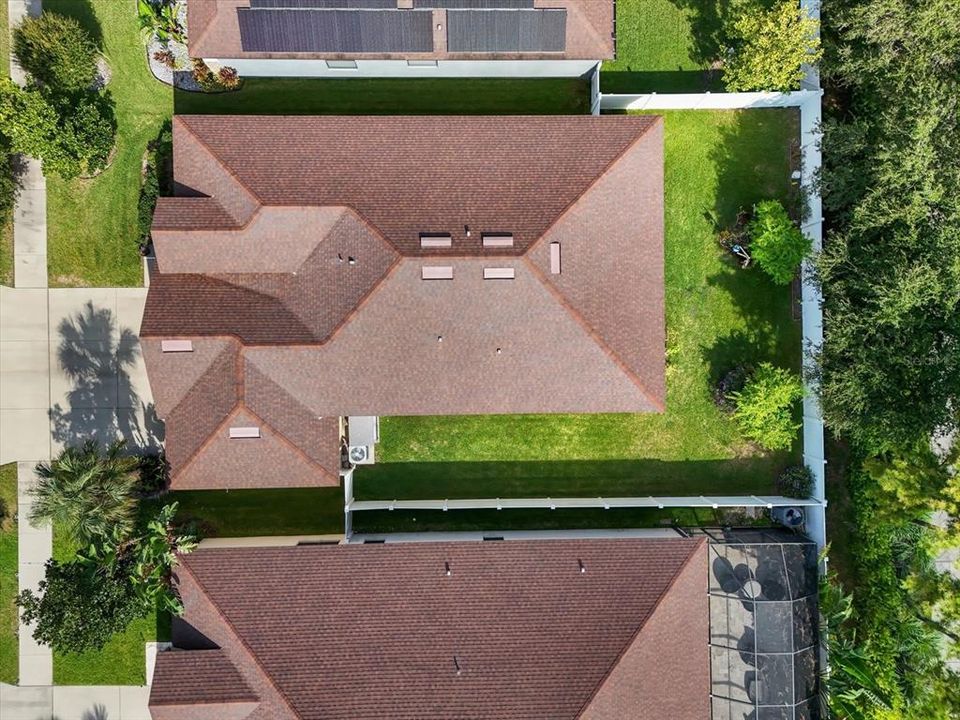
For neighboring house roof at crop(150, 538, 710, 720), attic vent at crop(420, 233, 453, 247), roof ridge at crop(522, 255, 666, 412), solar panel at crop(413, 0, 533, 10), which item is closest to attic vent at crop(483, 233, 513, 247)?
roof ridge at crop(522, 255, 666, 412)

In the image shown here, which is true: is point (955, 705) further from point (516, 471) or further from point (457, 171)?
point (457, 171)

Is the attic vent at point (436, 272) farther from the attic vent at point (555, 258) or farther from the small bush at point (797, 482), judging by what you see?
the small bush at point (797, 482)

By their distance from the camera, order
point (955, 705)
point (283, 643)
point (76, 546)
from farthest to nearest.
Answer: point (76, 546), point (283, 643), point (955, 705)

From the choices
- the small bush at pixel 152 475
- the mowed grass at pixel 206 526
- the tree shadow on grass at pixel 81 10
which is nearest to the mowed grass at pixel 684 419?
the mowed grass at pixel 206 526

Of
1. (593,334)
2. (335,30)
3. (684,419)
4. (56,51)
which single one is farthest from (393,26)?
(684,419)

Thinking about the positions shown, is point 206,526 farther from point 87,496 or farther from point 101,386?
point 101,386

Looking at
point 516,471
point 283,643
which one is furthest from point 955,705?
point 283,643

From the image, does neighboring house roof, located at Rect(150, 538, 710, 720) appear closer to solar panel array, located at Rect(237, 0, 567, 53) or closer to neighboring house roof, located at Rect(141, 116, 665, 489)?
neighboring house roof, located at Rect(141, 116, 665, 489)
